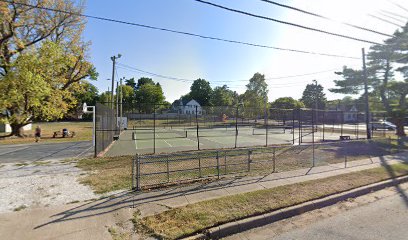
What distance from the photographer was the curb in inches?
170

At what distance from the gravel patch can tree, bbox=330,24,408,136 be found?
84.7 ft

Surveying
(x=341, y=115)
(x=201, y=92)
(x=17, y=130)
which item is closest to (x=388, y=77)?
(x=341, y=115)

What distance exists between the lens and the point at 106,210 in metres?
5.18

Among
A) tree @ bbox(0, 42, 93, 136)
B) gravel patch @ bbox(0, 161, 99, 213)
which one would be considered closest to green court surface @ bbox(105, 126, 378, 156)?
gravel patch @ bbox(0, 161, 99, 213)

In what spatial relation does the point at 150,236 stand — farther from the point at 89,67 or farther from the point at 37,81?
the point at 89,67

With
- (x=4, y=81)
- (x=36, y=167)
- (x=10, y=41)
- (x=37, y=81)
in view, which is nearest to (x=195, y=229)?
(x=36, y=167)

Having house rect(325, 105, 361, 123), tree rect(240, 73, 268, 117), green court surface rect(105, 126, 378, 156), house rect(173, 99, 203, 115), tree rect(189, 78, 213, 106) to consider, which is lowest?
green court surface rect(105, 126, 378, 156)

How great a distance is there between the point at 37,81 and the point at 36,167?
13.1m

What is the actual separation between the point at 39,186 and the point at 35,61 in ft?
57.6

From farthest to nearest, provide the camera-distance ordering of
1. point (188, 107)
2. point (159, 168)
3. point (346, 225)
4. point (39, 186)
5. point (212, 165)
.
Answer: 1. point (188, 107)
2. point (212, 165)
3. point (159, 168)
4. point (39, 186)
5. point (346, 225)

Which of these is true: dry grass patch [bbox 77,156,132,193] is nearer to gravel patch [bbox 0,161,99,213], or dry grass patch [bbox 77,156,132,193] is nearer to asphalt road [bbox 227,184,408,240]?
gravel patch [bbox 0,161,99,213]

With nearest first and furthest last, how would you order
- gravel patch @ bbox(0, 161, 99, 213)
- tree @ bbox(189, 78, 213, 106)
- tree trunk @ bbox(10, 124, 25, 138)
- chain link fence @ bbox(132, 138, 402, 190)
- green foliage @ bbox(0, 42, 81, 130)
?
gravel patch @ bbox(0, 161, 99, 213) < chain link fence @ bbox(132, 138, 402, 190) < green foliage @ bbox(0, 42, 81, 130) < tree trunk @ bbox(10, 124, 25, 138) < tree @ bbox(189, 78, 213, 106)

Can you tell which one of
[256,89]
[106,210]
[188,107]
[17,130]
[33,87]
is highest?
[256,89]

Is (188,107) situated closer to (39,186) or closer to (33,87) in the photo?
(33,87)
